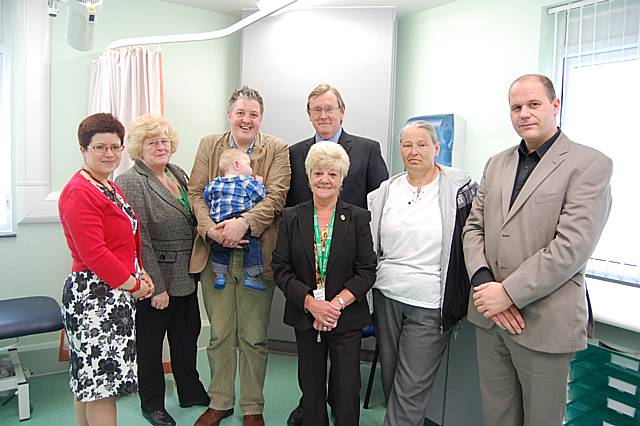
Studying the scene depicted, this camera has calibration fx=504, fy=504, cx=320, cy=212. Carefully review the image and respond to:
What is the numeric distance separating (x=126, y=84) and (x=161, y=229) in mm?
1219

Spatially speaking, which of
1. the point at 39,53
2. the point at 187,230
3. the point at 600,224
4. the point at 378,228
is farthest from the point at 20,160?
the point at 600,224

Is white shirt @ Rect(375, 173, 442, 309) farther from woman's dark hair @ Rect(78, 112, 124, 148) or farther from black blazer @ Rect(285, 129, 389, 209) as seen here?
woman's dark hair @ Rect(78, 112, 124, 148)

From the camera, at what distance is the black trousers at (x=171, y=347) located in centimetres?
256

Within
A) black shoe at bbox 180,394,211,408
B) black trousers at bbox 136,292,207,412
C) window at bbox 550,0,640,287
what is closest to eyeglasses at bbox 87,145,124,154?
black trousers at bbox 136,292,207,412

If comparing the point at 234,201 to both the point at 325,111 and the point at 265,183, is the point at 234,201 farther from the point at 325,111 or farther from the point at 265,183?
the point at 325,111

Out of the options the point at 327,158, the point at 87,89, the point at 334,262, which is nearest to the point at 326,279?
the point at 334,262

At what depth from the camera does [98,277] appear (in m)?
1.94

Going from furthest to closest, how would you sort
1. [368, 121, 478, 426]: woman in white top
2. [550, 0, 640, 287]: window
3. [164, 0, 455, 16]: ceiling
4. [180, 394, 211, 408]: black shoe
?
[164, 0, 455, 16]: ceiling < [180, 394, 211, 408]: black shoe < [550, 0, 640, 287]: window < [368, 121, 478, 426]: woman in white top

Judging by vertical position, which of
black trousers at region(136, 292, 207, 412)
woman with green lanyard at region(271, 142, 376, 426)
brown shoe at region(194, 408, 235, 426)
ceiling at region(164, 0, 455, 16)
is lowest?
brown shoe at region(194, 408, 235, 426)

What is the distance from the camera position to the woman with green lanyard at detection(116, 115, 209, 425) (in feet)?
7.93

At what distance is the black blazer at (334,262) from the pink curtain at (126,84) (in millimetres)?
1525

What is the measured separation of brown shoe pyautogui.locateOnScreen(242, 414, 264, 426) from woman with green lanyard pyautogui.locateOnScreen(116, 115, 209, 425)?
39 cm

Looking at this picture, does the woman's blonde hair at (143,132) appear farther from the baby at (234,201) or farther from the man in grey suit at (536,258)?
the man in grey suit at (536,258)

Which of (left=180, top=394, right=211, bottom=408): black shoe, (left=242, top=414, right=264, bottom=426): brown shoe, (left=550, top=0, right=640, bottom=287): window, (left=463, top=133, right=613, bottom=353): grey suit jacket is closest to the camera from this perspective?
(left=463, top=133, right=613, bottom=353): grey suit jacket
